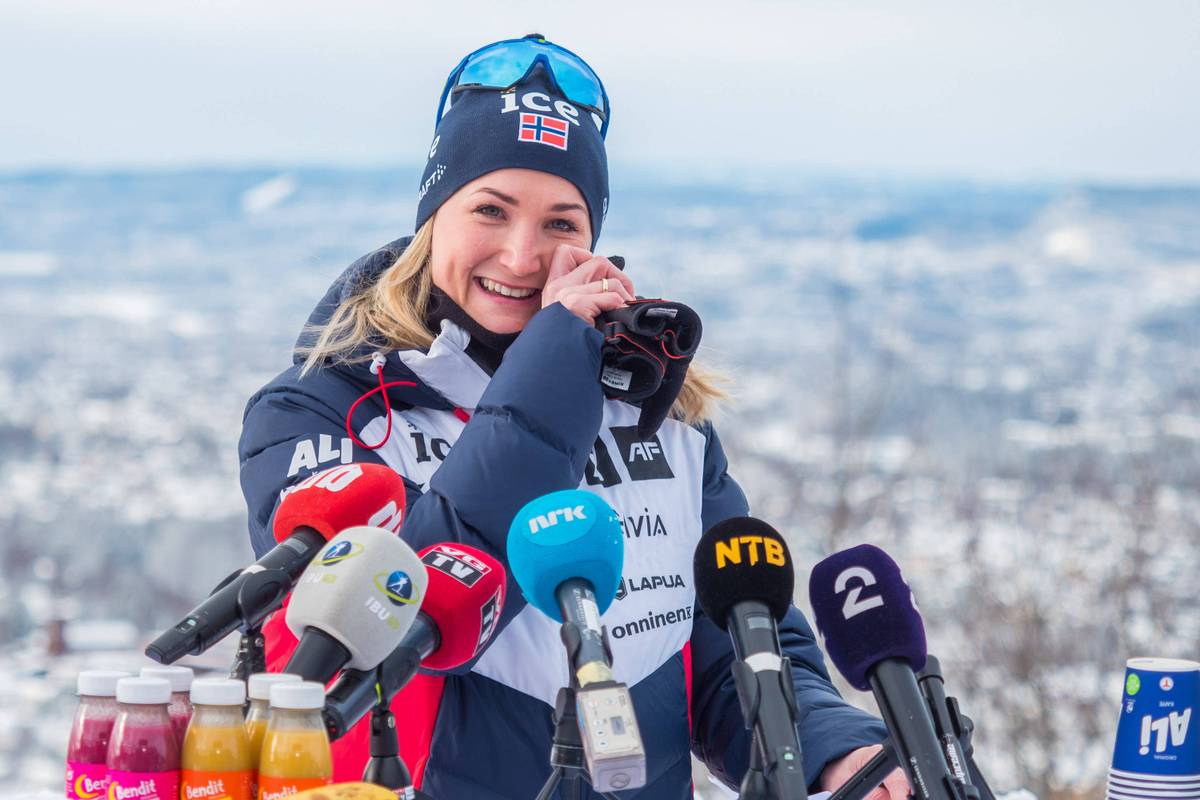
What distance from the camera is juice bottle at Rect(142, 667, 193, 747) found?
1.27 m

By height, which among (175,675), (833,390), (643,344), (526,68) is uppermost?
(833,390)

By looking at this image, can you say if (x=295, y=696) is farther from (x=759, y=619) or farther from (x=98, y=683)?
(x=759, y=619)

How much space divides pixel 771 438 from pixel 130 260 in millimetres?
29748

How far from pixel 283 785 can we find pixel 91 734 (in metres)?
0.22

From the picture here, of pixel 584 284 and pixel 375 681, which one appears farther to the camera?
pixel 584 284

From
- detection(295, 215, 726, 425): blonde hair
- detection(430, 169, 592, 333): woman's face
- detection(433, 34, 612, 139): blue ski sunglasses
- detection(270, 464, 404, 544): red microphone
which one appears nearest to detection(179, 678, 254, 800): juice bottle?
detection(270, 464, 404, 544): red microphone

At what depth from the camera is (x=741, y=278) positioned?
39375 millimetres

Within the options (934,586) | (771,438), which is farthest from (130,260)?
(934,586)

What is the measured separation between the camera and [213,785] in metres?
1.21

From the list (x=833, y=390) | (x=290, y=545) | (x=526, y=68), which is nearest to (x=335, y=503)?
(x=290, y=545)

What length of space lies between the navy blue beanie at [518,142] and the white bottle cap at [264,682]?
1456 mm

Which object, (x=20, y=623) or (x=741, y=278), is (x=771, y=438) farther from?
(x=20, y=623)

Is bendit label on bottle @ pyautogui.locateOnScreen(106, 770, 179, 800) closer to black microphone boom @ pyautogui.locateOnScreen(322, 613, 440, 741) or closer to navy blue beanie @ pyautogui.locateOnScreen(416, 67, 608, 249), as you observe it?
black microphone boom @ pyautogui.locateOnScreen(322, 613, 440, 741)

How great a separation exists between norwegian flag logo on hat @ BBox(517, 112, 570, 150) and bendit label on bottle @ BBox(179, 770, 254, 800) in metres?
1.57
